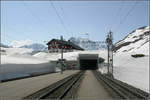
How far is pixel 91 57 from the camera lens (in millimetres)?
93688

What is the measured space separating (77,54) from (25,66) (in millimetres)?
58257

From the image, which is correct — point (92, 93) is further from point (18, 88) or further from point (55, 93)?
point (18, 88)

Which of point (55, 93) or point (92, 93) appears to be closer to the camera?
point (92, 93)

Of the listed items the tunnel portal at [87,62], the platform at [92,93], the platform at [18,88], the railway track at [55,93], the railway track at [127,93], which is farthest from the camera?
the tunnel portal at [87,62]

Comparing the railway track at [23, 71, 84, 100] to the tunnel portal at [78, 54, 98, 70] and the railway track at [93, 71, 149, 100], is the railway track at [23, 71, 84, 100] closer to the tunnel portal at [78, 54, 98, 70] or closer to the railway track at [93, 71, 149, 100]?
the railway track at [93, 71, 149, 100]

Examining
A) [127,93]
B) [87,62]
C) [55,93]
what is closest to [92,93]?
[127,93]

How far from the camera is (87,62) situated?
111 m

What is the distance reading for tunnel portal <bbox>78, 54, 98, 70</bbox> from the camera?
307ft

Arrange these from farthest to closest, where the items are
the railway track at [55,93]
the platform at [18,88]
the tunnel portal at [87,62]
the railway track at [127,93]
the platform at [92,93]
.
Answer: the tunnel portal at [87,62], the platform at [18,88], the railway track at [55,93], the railway track at [127,93], the platform at [92,93]

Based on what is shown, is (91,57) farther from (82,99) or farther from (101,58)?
(82,99)

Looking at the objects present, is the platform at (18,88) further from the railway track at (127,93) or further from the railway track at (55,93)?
the railway track at (127,93)

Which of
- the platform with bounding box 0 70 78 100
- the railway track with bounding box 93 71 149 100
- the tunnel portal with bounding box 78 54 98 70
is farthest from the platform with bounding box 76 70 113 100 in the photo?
the tunnel portal with bounding box 78 54 98 70

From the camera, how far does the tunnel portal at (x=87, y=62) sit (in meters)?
93.5

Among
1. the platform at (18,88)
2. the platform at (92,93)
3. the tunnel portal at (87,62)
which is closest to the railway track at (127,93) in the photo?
the platform at (92,93)
